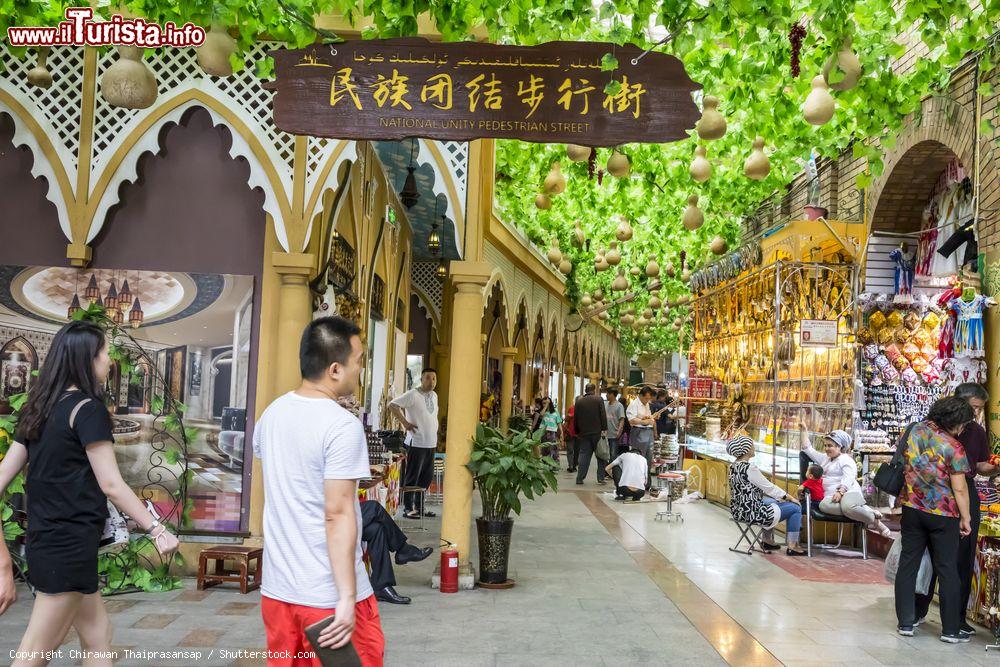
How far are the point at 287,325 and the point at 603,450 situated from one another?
1080 cm

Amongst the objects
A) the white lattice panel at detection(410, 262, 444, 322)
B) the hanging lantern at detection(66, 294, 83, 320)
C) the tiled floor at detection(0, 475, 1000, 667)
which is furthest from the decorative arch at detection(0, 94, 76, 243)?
the white lattice panel at detection(410, 262, 444, 322)

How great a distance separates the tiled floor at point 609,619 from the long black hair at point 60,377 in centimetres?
209

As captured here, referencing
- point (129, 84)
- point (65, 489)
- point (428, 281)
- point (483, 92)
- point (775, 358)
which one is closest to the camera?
point (65, 489)

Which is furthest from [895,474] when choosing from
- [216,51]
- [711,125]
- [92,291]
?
[92,291]

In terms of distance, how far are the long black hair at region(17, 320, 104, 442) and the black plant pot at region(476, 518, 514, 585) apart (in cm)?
426

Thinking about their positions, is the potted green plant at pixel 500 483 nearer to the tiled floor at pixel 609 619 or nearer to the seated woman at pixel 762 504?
the tiled floor at pixel 609 619

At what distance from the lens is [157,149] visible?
7363mm

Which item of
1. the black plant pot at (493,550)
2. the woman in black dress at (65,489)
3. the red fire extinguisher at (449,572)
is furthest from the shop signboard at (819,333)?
the woman in black dress at (65,489)

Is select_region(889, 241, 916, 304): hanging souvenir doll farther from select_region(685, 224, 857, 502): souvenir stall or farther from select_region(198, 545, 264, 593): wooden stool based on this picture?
select_region(198, 545, 264, 593): wooden stool

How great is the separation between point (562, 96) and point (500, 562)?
12.8 ft

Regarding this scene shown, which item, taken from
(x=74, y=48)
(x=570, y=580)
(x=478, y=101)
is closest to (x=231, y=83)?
(x=74, y=48)

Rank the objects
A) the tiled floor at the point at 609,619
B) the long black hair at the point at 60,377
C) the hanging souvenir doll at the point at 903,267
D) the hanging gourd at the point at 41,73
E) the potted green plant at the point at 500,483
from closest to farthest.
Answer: the long black hair at the point at 60,377 < the tiled floor at the point at 609,619 < the hanging gourd at the point at 41,73 < the potted green plant at the point at 500,483 < the hanging souvenir doll at the point at 903,267

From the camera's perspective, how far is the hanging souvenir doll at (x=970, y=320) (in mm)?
8344

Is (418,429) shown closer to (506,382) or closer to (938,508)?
(938,508)
